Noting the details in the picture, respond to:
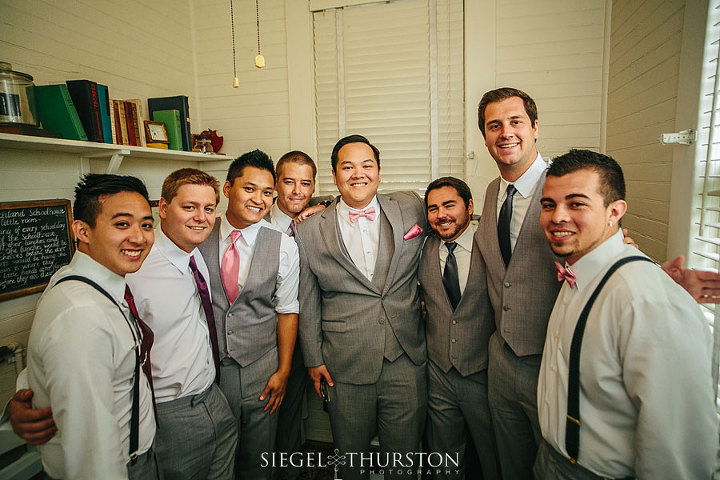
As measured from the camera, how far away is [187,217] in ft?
5.40

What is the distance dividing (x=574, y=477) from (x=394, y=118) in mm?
2909

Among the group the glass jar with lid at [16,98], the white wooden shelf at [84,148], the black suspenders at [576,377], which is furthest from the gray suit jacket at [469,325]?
the glass jar with lid at [16,98]

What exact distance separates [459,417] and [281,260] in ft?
3.83

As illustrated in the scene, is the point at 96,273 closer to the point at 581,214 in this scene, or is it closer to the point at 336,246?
the point at 336,246

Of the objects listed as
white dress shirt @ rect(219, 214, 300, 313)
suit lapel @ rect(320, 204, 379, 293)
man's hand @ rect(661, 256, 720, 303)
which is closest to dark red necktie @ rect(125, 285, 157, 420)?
white dress shirt @ rect(219, 214, 300, 313)

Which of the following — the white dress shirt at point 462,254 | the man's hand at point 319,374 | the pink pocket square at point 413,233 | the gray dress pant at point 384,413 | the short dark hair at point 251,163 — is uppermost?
the short dark hair at point 251,163

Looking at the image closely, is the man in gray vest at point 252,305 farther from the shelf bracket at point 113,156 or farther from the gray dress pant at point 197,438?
the shelf bracket at point 113,156

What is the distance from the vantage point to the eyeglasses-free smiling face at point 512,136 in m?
1.65

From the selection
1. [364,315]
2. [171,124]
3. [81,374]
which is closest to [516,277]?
[364,315]

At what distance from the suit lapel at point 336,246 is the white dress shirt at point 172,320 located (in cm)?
66

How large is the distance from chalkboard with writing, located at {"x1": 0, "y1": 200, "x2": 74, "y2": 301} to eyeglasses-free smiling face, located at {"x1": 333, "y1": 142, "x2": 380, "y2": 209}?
73.0 inches

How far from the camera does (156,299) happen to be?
155 cm

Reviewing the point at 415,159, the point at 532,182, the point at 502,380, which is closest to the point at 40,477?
the point at 502,380

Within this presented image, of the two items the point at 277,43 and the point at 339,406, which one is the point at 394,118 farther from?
the point at 339,406
